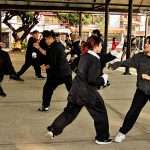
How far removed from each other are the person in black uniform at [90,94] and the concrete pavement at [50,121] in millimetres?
222

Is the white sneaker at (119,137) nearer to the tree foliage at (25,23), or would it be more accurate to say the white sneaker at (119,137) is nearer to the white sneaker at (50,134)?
the white sneaker at (50,134)

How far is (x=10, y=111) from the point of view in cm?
880

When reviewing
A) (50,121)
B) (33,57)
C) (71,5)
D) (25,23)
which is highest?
(71,5)

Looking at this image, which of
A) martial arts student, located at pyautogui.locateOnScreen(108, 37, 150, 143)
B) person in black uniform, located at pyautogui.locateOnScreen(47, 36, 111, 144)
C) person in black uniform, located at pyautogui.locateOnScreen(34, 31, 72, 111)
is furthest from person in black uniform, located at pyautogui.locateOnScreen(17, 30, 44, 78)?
martial arts student, located at pyautogui.locateOnScreen(108, 37, 150, 143)

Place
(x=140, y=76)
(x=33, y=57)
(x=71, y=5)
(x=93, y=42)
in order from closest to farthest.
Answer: (x=93, y=42)
(x=140, y=76)
(x=33, y=57)
(x=71, y=5)

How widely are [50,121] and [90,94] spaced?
184 cm

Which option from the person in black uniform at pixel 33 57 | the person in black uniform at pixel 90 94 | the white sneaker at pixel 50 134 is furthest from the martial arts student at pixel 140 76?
the person in black uniform at pixel 33 57

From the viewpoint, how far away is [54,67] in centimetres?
845

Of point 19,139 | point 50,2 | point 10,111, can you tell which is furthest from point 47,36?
point 50,2

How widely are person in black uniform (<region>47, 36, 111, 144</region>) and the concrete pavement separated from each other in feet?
0.73

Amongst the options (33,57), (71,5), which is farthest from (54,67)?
(71,5)

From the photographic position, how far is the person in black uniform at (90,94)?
238 inches

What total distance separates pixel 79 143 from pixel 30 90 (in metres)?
5.40

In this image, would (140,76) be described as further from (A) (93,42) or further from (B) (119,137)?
(B) (119,137)
